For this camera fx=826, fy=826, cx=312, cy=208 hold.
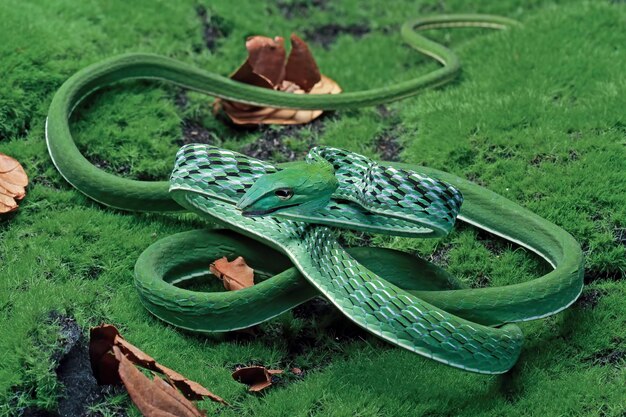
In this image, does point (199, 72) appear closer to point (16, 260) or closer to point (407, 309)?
point (16, 260)

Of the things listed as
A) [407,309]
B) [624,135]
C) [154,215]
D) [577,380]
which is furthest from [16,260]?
[624,135]

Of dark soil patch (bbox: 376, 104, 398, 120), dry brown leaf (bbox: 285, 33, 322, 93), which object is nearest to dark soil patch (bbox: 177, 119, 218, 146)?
dry brown leaf (bbox: 285, 33, 322, 93)

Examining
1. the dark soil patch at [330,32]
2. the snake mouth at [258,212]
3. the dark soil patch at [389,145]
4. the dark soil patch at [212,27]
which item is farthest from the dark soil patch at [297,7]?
the snake mouth at [258,212]

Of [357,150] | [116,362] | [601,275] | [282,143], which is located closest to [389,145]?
[357,150]

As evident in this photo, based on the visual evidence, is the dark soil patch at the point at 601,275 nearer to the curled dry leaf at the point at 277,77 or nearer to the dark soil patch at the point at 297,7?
the curled dry leaf at the point at 277,77

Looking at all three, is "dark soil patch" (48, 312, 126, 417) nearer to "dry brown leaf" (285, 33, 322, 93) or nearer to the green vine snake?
the green vine snake

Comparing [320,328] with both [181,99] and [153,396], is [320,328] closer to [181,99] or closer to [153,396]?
[153,396]

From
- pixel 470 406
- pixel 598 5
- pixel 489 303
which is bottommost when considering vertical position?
pixel 470 406
